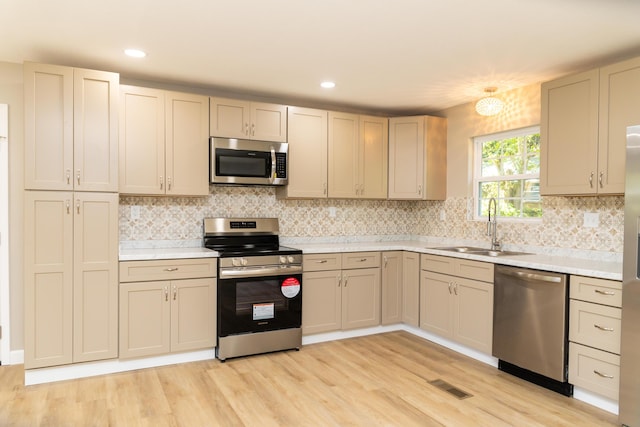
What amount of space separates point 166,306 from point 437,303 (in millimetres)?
2439

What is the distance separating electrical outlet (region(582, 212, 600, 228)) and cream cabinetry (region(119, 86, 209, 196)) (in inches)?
125

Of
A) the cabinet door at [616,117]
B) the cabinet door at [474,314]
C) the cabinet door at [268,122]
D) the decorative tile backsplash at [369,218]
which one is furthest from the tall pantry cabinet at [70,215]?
the cabinet door at [616,117]

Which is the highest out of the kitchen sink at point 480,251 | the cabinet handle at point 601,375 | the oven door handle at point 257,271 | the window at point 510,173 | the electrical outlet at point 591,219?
the window at point 510,173

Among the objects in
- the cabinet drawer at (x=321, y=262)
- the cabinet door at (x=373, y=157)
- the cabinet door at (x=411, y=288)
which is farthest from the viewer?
the cabinet door at (x=373, y=157)

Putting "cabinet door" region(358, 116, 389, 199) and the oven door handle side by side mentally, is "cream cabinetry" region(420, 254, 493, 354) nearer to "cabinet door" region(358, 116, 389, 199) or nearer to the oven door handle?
"cabinet door" region(358, 116, 389, 199)

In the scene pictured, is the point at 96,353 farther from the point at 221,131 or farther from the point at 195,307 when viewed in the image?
the point at 221,131

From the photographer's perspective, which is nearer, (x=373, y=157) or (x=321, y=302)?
(x=321, y=302)

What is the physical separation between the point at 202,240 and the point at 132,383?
1401 mm

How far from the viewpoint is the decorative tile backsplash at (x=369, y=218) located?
11.3 ft

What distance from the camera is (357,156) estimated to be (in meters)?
4.62

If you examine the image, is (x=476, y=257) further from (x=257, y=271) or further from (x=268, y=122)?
(x=268, y=122)

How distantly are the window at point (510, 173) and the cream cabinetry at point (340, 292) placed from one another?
4.30 feet

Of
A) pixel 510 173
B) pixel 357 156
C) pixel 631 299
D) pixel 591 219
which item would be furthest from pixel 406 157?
pixel 631 299

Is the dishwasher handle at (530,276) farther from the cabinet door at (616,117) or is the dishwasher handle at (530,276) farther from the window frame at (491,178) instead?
the window frame at (491,178)
